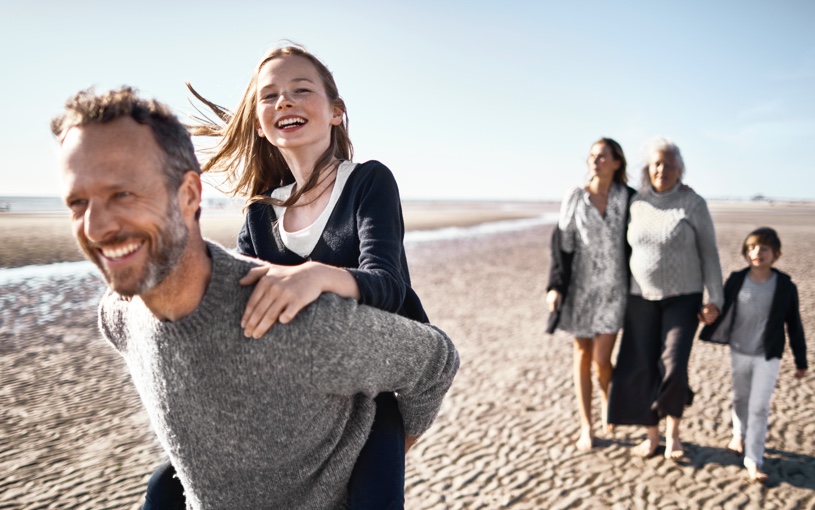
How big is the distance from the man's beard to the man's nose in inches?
2.2

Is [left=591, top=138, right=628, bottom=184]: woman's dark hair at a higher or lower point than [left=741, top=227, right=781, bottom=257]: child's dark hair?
higher

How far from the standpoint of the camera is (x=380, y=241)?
1729 mm

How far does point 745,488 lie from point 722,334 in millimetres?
1211

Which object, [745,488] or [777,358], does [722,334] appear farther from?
[745,488]

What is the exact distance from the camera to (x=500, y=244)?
22250mm

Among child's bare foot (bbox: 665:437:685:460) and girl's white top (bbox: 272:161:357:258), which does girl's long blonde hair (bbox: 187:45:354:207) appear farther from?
child's bare foot (bbox: 665:437:685:460)

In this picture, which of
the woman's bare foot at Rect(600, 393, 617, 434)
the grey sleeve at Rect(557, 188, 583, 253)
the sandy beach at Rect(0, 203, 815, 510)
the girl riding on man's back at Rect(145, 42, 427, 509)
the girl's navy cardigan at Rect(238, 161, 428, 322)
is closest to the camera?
the girl riding on man's back at Rect(145, 42, 427, 509)

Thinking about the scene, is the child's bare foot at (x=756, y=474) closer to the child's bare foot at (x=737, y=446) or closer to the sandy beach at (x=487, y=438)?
the sandy beach at (x=487, y=438)

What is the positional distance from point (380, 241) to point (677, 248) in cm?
334

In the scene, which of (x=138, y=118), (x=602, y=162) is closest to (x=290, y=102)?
(x=138, y=118)

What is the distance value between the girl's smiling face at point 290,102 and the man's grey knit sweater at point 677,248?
3293mm

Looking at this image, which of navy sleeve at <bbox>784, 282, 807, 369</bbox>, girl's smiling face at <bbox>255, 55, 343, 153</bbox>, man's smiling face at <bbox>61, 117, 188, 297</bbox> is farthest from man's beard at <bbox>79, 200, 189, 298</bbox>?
navy sleeve at <bbox>784, 282, 807, 369</bbox>

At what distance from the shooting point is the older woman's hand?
4277mm

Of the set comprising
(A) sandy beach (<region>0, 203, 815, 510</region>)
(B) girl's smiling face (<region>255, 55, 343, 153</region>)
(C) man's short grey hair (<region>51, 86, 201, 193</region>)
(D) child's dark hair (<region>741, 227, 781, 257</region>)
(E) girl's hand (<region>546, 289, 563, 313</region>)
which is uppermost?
(B) girl's smiling face (<region>255, 55, 343, 153</region>)
